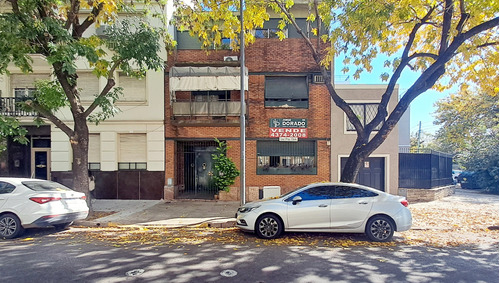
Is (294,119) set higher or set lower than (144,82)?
lower

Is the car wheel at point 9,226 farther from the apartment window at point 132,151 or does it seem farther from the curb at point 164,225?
the apartment window at point 132,151

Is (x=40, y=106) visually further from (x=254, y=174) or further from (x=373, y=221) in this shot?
(x=373, y=221)

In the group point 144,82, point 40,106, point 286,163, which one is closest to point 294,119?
point 286,163

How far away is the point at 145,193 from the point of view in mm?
11711

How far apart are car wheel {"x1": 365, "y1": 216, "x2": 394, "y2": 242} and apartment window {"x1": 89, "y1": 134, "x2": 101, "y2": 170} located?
11.7 metres

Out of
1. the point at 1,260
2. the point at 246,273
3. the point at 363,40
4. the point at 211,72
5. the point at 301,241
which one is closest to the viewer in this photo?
the point at 246,273

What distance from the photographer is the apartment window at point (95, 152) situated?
12.0 m

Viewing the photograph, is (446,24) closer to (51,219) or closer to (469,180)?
(51,219)

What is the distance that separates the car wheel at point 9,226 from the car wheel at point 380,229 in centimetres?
845

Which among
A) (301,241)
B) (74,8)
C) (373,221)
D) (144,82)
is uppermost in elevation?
(74,8)

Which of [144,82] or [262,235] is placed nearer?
[262,235]

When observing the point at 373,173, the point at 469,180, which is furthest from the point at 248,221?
the point at 469,180

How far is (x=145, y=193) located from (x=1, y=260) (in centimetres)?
703

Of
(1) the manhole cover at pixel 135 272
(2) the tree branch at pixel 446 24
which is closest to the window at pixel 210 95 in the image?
(2) the tree branch at pixel 446 24
